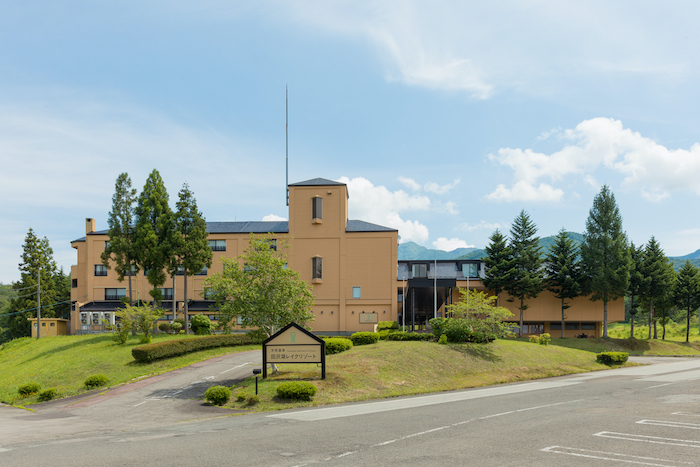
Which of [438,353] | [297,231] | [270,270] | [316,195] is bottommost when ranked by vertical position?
[438,353]

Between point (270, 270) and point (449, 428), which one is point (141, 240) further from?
point (449, 428)

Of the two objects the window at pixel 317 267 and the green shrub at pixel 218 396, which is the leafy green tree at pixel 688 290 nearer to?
the window at pixel 317 267

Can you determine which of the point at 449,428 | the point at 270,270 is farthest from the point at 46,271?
the point at 449,428

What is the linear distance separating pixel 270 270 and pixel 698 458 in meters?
19.5

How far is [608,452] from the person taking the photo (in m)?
11.7

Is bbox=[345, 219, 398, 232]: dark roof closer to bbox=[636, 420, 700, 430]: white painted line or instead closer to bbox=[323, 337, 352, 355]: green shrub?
bbox=[323, 337, 352, 355]: green shrub

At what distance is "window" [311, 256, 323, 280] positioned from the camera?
5731cm

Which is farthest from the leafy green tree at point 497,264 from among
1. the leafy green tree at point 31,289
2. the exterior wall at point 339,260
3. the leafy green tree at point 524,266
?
the leafy green tree at point 31,289

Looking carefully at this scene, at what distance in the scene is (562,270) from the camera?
200 ft

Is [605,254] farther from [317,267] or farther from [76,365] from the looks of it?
[76,365]

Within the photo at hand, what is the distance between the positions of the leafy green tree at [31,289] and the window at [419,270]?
5563 centimetres

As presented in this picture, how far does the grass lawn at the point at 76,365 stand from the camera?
2809 cm

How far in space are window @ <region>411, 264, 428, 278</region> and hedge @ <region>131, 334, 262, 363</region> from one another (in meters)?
29.5

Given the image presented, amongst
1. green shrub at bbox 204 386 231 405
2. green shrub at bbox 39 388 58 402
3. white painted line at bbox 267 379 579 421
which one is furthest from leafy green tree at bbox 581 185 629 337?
green shrub at bbox 39 388 58 402
